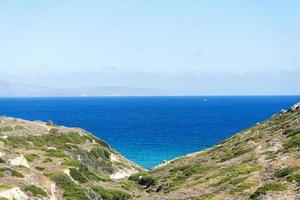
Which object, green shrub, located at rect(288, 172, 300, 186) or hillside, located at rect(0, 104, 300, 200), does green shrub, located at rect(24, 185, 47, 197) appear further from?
green shrub, located at rect(288, 172, 300, 186)

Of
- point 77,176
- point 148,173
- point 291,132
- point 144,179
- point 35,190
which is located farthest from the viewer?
point 148,173

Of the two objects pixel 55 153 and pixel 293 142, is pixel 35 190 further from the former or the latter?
pixel 293 142

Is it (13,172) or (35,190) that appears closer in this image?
(35,190)

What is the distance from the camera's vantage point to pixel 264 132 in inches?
3118

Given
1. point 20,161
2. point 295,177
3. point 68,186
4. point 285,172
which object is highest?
point 295,177

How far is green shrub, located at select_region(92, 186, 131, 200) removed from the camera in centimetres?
5466

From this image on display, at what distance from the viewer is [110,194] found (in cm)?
5525

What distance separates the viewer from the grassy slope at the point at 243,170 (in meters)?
44.8

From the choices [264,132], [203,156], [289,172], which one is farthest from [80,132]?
[289,172]

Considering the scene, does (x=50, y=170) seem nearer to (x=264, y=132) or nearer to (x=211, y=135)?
(x=264, y=132)

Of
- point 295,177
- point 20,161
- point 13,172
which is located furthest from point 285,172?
point 20,161

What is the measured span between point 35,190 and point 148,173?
106 feet

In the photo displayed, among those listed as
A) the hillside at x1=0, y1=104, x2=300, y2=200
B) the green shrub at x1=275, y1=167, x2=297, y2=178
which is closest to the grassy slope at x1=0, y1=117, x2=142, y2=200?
the hillside at x1=0, y1=104, x2=300, y2=200

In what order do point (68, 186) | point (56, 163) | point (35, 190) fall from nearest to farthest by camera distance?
point (35, 190)
point (68, 186)
point (56, 163)
